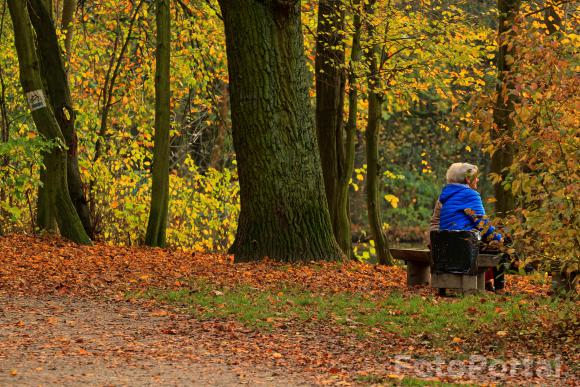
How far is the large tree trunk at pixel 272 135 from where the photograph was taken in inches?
508

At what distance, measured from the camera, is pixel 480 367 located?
766cm

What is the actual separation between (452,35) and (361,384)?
13269mm

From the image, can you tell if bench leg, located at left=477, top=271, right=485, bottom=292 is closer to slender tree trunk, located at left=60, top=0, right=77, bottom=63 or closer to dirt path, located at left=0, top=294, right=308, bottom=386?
dirt path, located at left=0, top=294, right=308, bottom=386

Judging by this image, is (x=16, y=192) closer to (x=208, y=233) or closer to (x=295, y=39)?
(x=295, y=39)

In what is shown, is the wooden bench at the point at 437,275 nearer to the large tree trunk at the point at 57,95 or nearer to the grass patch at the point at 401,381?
the grass patch at the point at 401,381

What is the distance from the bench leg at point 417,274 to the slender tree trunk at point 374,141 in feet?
22.7

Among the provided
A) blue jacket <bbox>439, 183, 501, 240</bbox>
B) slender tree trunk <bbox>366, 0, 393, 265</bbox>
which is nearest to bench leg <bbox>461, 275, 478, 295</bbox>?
blue jacket <bbox>439, 183, 501, 240</bbox>

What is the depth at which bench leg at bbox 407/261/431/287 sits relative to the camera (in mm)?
12125

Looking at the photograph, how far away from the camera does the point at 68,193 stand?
1568 centimetres

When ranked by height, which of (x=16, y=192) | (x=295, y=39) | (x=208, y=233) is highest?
(x=295, y=39)

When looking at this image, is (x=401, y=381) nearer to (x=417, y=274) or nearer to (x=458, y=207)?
A: (x=458, y=207)

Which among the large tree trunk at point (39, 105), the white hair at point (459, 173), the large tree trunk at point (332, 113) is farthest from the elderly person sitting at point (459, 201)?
the large tree trunk at point (39, 105)

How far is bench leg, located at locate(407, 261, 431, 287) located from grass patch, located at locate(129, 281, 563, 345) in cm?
95

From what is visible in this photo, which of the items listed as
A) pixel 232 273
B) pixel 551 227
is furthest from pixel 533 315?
pixel 232 273
